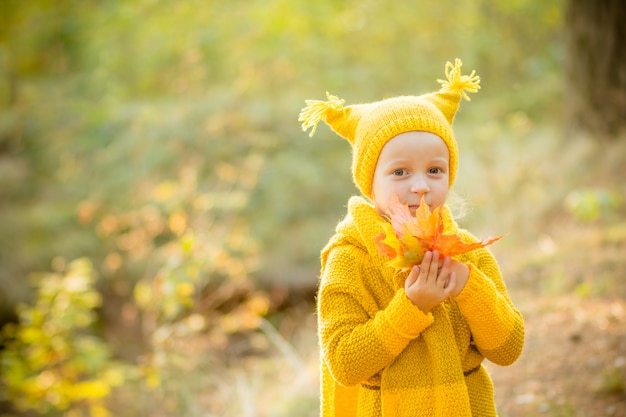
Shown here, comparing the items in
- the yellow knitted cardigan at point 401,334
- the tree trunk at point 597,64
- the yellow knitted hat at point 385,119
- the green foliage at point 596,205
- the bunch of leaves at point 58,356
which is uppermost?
the tree trunk at point 597,64

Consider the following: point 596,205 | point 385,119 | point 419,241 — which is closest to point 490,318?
point 419,241

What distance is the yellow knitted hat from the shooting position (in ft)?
6.49

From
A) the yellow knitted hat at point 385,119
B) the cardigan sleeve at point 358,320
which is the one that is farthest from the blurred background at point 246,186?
the cardigan sleeve at point 358,320

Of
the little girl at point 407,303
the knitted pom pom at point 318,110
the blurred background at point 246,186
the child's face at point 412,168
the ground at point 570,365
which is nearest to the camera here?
the little girl at point 407,303

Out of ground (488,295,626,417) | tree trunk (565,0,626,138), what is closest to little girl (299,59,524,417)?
ground (488,295,626,417)

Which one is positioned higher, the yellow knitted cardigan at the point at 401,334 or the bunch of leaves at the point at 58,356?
the bunch of leaves at the point at 58,356

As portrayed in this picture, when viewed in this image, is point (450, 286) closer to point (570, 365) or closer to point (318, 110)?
point (318, 110)

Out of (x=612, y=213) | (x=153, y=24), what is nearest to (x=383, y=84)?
(x=153, y=24)

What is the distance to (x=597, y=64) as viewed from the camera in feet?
22.3

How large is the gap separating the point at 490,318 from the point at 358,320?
1.24 feet

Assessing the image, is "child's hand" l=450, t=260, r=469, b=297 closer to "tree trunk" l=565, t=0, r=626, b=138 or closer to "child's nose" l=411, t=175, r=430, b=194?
"child's nose" l=411, t=175, r=430, b=194

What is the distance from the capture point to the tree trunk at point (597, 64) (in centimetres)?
665

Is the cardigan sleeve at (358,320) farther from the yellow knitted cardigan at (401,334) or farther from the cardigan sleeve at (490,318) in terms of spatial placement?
the cardigan sleeve at (490,318)

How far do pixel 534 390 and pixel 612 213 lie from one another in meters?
3.04
